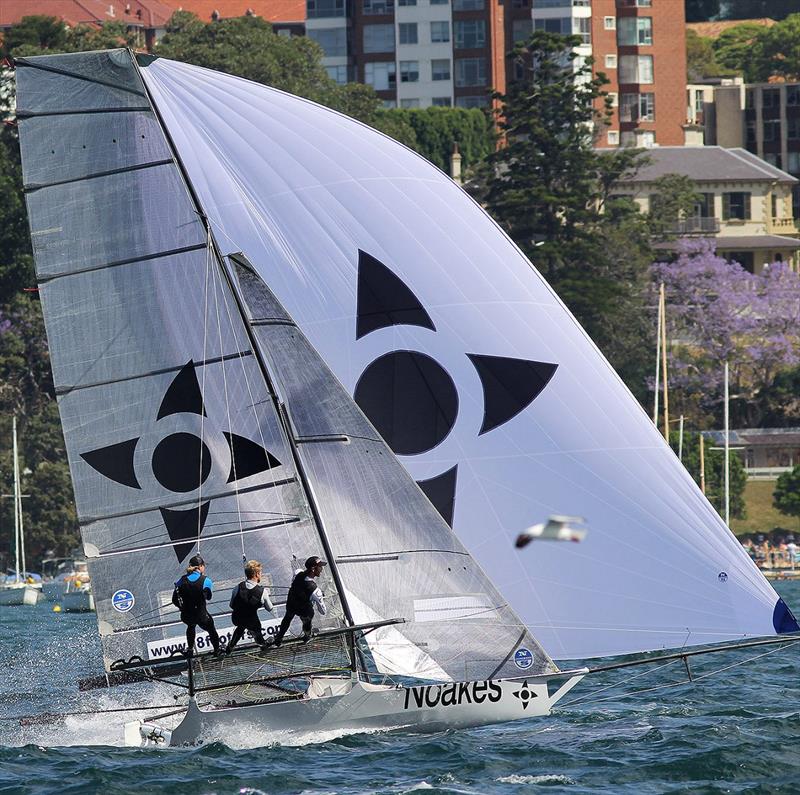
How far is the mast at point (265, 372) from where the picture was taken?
15.2 metres

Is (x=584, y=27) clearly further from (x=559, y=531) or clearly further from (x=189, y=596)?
(x=559, y=531)

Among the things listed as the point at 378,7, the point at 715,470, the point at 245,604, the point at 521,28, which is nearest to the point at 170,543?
the point at 245,604

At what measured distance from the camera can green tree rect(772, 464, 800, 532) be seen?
5603cm

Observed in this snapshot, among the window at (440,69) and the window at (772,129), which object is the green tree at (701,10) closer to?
the window at (772,129)

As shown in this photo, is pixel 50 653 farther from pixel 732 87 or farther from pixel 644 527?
pixel 732 87

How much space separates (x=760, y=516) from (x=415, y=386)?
42843 millimetres

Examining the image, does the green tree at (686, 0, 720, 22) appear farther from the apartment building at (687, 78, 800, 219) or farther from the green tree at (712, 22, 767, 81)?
the apartment building at (687, 78, 800, 219)

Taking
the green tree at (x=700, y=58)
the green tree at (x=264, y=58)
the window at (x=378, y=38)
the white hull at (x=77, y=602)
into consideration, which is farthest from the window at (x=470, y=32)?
the white hull at (x=77, y=602)

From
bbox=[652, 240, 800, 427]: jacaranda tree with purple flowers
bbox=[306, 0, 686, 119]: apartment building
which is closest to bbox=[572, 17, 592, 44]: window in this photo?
bbox=[306, 0, 686, 119]: apartment building

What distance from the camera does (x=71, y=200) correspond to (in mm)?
16094

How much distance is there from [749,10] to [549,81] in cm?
7099

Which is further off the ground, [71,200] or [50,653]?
[71,200]

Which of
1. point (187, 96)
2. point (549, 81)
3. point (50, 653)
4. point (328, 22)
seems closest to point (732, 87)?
point (328, 22)

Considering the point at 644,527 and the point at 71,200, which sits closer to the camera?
the point at 644,527
